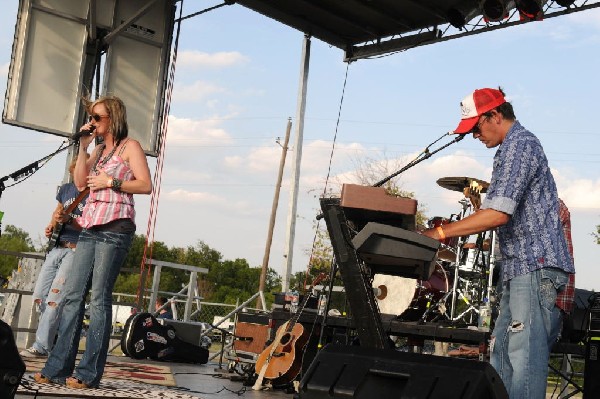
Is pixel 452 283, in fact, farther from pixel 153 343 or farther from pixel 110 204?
pixel 110 204

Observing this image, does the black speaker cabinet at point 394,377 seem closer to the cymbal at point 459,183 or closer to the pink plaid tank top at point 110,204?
the pink plaid tank top at point 110,204

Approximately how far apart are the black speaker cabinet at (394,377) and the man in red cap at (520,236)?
599mm

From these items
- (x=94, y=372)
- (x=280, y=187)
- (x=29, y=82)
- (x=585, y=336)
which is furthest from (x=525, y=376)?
(x=280, y=187)

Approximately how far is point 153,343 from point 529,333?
672 cm

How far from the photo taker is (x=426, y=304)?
8406 millimetres

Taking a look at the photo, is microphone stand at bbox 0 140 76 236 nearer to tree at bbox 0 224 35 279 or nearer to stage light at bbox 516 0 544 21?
stage light at bbox 516 0 544 21

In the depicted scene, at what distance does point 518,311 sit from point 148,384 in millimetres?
3302

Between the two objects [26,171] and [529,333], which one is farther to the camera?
[26,171]

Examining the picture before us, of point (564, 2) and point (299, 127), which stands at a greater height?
point (564, 2)

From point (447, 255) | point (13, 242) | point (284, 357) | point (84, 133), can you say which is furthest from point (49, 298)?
point (13, 242)

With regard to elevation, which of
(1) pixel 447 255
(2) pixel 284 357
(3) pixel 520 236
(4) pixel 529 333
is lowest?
(2) pixel 284 357

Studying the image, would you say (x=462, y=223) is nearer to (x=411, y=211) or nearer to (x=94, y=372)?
(x=411, y=211)

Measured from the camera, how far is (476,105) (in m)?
3.34

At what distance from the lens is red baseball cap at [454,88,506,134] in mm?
3336
